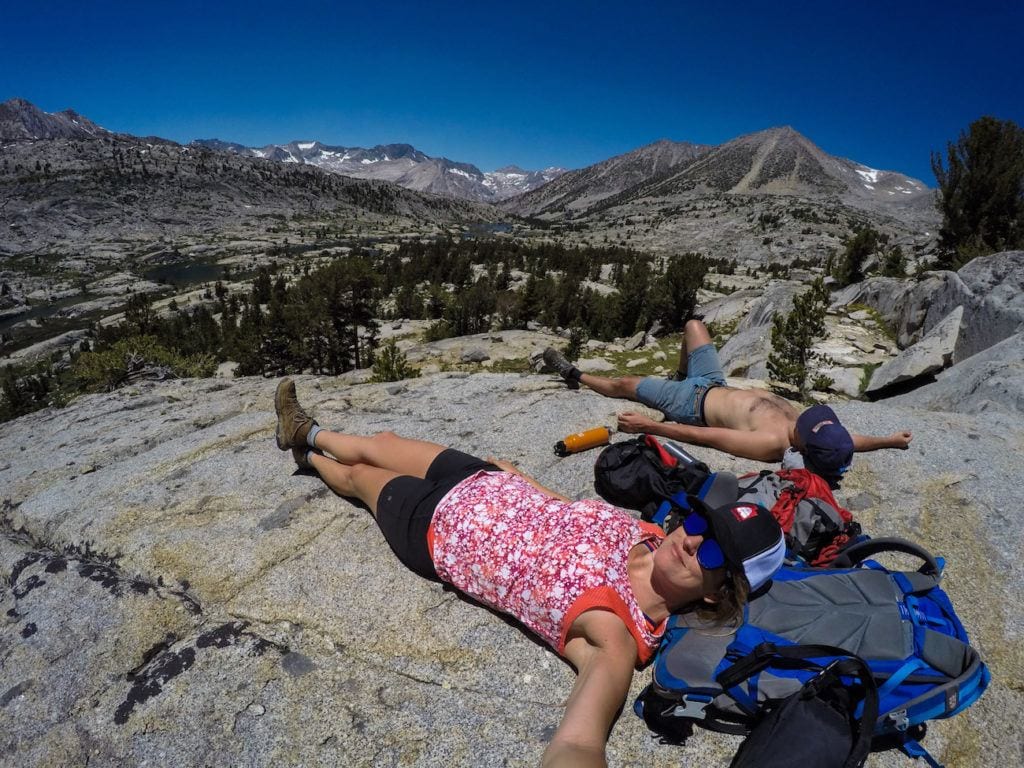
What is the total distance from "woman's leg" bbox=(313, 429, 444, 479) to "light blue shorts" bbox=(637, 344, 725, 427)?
3.57m

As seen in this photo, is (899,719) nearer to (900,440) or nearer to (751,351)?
(900,440)

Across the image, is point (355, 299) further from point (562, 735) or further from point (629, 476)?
point (562, 735)

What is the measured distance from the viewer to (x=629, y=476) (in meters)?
4.93

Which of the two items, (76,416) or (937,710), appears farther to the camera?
(76,416)

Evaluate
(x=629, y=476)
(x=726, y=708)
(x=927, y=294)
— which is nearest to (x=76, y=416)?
(x=629, y=476)

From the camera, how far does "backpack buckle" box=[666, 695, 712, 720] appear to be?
2787 millimetres

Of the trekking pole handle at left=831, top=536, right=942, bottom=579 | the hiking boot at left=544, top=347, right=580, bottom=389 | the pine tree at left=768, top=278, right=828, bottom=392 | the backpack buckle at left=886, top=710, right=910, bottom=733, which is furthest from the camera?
the pine tree at left=768, top=278, right=828, bottom=392

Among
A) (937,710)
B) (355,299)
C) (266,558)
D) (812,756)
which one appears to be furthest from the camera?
(355,299)

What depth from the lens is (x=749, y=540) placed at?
288 cm

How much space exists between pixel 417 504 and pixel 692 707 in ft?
8.06

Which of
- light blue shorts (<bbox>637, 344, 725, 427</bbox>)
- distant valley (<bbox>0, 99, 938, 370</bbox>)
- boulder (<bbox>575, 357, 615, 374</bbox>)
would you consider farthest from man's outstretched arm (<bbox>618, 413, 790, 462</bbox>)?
distant valley (<bbox>0, 99, 938, 370</bbox>)

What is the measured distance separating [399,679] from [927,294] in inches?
610

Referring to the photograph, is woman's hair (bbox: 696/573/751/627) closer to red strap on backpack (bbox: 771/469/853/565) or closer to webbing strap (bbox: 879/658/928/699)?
webbing strap (bbox: 879/658/928/699)

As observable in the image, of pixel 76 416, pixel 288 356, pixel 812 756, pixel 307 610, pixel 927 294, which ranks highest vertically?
pixel 927 294
